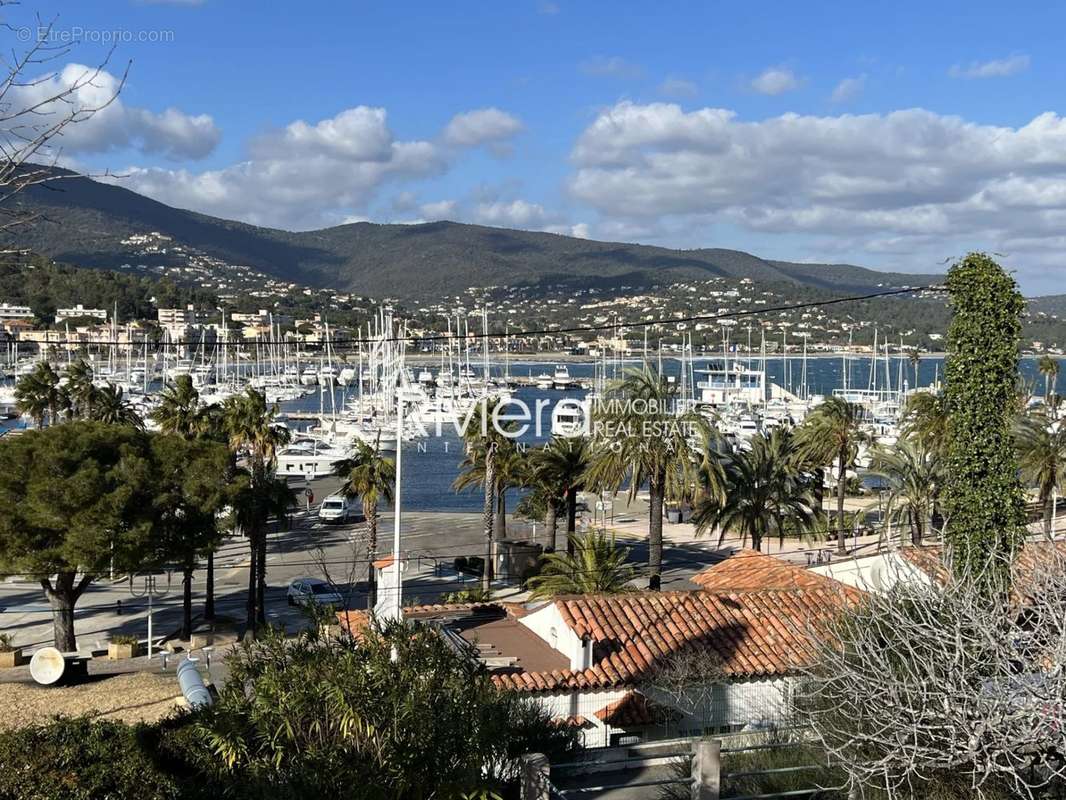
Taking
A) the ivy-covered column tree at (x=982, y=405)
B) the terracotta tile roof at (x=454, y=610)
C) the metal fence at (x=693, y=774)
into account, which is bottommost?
the terracotta tile roof at (x=454, y=610)

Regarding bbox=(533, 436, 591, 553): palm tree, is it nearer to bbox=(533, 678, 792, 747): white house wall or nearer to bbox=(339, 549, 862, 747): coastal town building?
bbox=(339, 549, 862, 747): coastal town building

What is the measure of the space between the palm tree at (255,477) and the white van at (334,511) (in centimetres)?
1267

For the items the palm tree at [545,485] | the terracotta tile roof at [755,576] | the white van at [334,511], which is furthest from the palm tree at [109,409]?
the terracotta tile roof at [755,576]

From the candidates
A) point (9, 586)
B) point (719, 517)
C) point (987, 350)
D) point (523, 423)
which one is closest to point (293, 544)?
point (9, 586)

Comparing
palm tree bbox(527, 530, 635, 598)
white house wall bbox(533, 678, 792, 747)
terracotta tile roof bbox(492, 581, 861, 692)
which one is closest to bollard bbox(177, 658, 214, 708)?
terracotta tile roof bbox(492, 581, 861, 692)

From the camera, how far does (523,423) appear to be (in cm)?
13012

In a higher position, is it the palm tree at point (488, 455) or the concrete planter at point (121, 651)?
the palm tree at point (488, 455)

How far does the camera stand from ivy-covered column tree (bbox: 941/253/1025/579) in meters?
16.5

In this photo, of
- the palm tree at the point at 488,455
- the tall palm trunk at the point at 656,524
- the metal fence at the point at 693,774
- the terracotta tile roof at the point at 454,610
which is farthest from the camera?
the palm tree at the point at 488,455

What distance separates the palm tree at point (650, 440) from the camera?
1153 inches

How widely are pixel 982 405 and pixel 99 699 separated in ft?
53.8

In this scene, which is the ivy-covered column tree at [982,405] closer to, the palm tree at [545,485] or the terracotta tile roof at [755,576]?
the terracotta tile roof at [755,576]

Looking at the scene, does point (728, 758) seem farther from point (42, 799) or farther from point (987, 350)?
point (987, 350)

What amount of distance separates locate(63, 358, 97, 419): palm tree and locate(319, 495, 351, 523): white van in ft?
40.3
